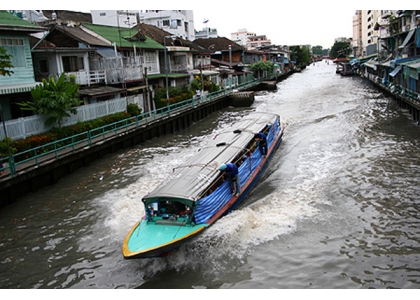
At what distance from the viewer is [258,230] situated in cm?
1263

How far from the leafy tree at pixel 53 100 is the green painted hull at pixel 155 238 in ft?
38.6

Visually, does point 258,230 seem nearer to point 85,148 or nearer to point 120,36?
point 85,148

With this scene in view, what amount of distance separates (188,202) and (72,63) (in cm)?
2035

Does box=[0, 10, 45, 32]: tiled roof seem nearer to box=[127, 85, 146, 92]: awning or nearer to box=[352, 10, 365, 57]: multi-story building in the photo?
box=[127, 85, 146, 92]: awning

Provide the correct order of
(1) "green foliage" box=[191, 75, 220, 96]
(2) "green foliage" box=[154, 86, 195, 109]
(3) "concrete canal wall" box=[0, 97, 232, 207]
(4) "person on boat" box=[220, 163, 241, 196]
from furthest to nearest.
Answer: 1. (1) "green foliage" box=[191, 75, 220, 96]
2. (2) "green foliage" box=[154, 86, 195, 109]
3. (3) "concrete canal wall" box=[0, 97, 232, 207]
4. (4) "person on boat" box=[220, 163, 241, 196]

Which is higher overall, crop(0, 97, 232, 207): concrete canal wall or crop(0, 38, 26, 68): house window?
crop(0, 38, 26, 68): house window

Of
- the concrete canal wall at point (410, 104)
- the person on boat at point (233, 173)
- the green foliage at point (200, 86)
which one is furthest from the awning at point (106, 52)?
the concrete canal wall at point (410, 104)

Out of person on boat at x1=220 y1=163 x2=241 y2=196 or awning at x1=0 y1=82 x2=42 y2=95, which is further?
awning at x1=0 y1=82 x2=42 y2=95

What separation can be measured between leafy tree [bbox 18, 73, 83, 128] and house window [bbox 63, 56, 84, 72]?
6271 millimetres

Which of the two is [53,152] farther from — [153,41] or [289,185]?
[153,41]

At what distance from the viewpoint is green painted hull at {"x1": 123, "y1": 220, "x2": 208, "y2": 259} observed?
10359 millimetres

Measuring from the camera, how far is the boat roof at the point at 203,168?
1177 centimetres

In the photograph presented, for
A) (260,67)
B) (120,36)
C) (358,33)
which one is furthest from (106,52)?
(358,33)

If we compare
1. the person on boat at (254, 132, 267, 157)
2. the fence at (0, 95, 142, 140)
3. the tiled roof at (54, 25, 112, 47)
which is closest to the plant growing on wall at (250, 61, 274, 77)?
the tiled roof at (54, 25, 112, 47)
